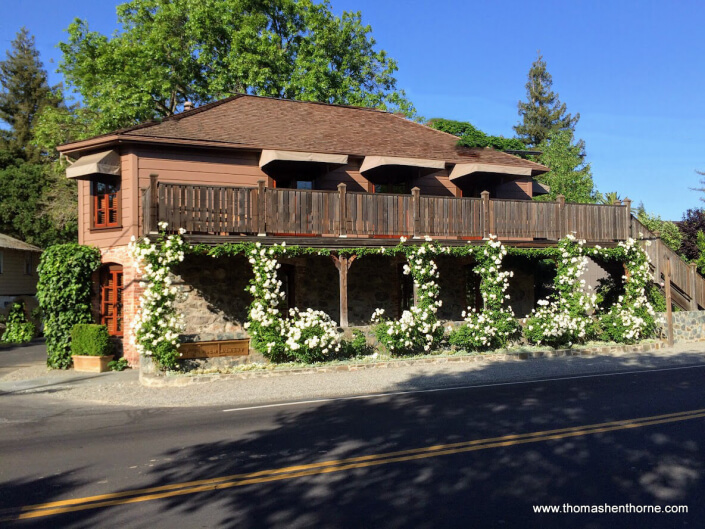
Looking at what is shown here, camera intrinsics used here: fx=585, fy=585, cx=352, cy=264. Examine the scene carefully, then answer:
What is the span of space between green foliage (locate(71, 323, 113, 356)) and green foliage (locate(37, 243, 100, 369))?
0.45m

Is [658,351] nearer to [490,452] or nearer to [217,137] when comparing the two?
[490,452]

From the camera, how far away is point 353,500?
528 centimetres

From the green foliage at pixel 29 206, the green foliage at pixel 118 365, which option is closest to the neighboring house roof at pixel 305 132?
the green foliage at pixel 118 365

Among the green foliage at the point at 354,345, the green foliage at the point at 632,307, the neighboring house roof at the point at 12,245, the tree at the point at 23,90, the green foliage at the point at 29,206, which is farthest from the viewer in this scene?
the tree at the point at 23,90

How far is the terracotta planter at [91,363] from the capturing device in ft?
50.5

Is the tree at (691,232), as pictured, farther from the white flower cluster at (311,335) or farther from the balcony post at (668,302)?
the white flower cluster at (311,335)

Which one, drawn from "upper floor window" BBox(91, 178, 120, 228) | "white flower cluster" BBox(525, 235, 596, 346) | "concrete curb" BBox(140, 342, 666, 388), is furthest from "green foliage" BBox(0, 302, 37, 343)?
"white flower cluster" BBox(525, 235, 596, 346)

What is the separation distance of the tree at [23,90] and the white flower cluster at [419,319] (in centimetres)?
3897

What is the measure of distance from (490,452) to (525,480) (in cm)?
93

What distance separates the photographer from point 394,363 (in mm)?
14695

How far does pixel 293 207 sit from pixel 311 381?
4.92 metres

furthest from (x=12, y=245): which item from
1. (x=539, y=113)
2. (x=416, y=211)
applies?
(x=539, y=113)

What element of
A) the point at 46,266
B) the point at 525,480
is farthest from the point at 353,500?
the point at 46,266

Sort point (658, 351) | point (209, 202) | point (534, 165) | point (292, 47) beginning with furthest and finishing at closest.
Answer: point (292, 47) < point (534, 165) < point (658, 351) < point (209, 202)
